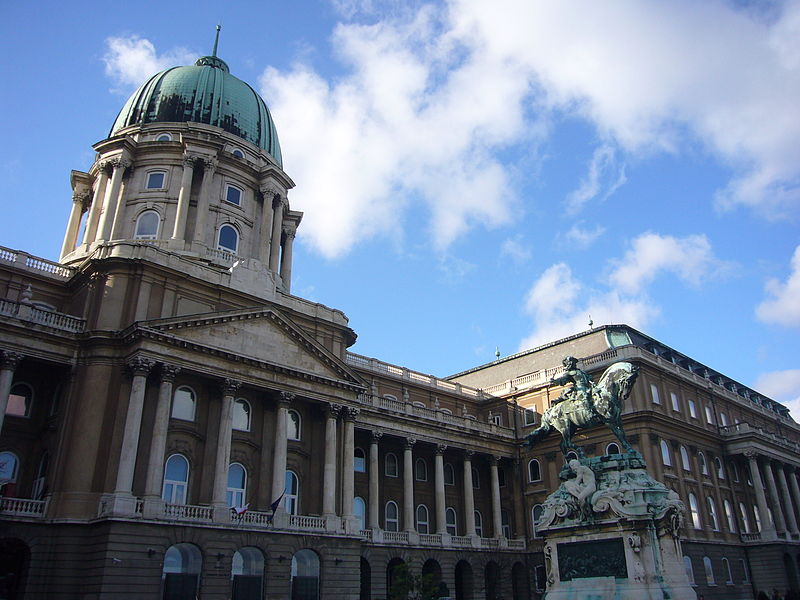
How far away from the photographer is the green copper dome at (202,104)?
172 feet

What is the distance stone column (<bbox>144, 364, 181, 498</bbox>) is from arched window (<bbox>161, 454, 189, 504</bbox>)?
46.7 inches

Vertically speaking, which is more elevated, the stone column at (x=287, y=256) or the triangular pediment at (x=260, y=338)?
the stone column at (x=287, y=256)

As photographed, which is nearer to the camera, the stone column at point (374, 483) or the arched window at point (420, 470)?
the stone column at point (374, 483)

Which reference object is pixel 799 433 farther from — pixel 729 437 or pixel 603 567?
pixel 603 567

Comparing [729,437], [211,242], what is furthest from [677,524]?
[729,437]

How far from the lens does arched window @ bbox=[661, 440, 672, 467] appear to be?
48953 mm

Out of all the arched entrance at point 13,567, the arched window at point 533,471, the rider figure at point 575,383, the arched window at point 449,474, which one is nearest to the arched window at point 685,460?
the arched window at point 533,471

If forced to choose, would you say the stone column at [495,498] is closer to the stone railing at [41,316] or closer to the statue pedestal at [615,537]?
the stone railing at [41,316]

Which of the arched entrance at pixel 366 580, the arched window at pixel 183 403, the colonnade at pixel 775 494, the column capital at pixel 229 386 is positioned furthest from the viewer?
the colonnade at pixel 775 494

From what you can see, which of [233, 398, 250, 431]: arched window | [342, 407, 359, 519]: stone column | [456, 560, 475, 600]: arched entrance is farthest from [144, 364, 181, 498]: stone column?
[456, 560, 475, 600]: arched entrance

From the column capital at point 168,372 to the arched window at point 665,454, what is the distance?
34452mm

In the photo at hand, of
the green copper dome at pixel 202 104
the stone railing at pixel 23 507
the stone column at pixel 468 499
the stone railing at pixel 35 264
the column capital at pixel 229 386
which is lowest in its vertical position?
the stone railing at pixel 23 507

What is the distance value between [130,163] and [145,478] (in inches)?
1025

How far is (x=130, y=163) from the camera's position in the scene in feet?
160
